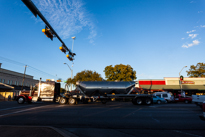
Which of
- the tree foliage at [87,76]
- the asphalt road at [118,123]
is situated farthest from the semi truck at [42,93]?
the tree foliage at [87,76]

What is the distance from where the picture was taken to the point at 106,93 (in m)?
19.6

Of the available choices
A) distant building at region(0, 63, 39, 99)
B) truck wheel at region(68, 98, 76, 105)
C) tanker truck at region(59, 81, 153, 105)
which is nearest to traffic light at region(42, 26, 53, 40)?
tanker truck at region(59, 81, 153, 105)

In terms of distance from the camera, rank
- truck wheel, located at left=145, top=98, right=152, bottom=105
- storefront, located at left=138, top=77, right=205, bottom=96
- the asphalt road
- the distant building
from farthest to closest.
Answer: the distant building < storefront, located at left=138, top=77, right=205, bottom=96 < truck wheel, located at left=145, top=98, right=152, bottom=105 < the asphalt road

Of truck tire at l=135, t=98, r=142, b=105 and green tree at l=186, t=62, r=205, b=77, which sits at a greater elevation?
green tree at l=186, t=62, r=205, b=77

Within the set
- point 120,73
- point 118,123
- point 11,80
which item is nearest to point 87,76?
point 120,73

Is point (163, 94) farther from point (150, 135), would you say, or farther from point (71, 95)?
point (150, 135)

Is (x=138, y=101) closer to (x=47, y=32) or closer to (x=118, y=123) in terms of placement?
(x=118, y=123)

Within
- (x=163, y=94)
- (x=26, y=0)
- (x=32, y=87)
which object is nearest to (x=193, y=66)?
(x=163, y=94)

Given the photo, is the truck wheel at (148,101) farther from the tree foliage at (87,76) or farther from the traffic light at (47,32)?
the tree foliage at (87,76)

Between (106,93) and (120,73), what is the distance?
31419 millimetres

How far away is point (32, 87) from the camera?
19844mm

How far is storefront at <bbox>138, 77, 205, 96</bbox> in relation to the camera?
4006cm

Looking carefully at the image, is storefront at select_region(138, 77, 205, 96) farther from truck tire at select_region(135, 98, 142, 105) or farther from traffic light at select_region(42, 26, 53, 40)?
traffic light at select_region(42, 26, 53, 40)

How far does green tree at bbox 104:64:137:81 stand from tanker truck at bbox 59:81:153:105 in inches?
1161
